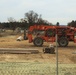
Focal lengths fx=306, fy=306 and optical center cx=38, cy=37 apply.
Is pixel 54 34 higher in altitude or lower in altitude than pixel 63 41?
higher

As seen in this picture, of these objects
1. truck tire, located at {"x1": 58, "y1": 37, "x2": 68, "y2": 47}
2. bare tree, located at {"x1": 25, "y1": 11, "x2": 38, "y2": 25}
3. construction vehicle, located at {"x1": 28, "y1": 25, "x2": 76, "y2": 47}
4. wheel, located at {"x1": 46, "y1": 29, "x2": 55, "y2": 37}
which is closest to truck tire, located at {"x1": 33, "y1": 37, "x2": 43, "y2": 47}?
construction vehicle, located at {"x1": 28, "y1": 25, "x2": 76, "y2": 47}

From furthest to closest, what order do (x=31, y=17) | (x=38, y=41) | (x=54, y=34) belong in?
(x=31, y=17) < (x=38, y=41) < (x=54, y=34)

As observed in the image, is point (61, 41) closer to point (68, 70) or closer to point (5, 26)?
point (68, 70)

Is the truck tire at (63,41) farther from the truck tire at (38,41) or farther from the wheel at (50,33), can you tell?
the truck tire at (38,41)

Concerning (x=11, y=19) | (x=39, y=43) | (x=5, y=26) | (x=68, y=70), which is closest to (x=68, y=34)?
(x=39, y=43)

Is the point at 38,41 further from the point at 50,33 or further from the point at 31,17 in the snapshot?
the point at 31,17

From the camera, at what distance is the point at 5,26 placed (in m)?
104

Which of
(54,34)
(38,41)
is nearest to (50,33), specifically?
(54,34)

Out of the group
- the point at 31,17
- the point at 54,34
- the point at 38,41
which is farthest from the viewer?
the point at 31,17

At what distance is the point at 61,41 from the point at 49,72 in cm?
1625

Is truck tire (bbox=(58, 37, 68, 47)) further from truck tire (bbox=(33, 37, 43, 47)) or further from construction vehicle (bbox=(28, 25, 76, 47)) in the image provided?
truck tire (bbox=(33, 37, 43, 47))

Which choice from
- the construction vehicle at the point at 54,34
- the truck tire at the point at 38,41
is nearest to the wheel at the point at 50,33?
the construction vehicle at the point at 54,34

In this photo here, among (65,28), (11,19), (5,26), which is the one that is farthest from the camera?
(5,26)

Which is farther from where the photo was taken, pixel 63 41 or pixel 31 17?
pixel 31 17
